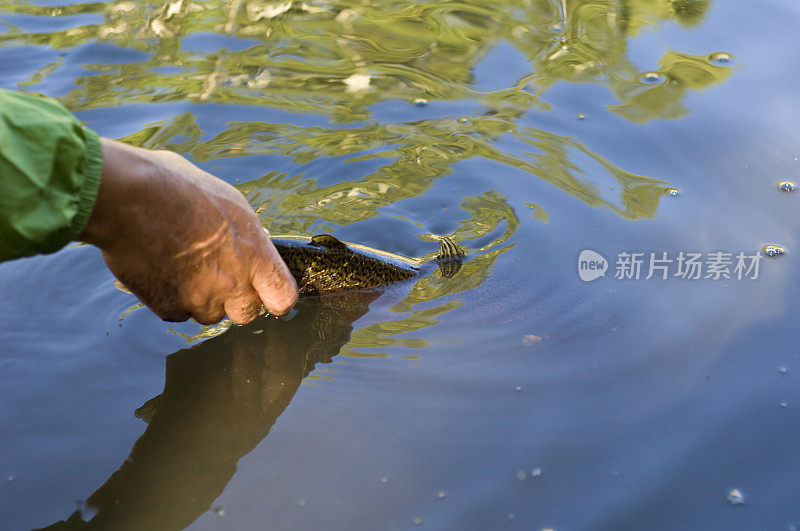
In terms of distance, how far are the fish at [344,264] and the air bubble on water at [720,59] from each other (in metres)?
2.87

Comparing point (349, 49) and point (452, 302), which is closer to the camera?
point (452, 302)

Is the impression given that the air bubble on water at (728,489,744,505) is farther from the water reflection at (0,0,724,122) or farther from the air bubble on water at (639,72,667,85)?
the air bubble on water at (639,72,667,85)

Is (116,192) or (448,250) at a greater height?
(116,192)

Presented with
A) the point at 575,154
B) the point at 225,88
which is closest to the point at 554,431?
the point at 575,154

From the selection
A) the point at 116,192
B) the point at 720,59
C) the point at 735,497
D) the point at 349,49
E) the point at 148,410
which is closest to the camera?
the point at 116,192

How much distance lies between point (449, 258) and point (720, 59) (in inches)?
119

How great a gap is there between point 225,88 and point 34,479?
3.59 meters

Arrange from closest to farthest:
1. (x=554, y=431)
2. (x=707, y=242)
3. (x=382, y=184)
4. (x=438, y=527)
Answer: (x=438, y=527), (x=554, y=431), (x=707, y=242), (x=382, y=184)

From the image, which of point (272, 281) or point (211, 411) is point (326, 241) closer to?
point (272, 281)

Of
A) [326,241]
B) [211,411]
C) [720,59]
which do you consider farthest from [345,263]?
[720,59]

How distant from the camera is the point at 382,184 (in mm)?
4715

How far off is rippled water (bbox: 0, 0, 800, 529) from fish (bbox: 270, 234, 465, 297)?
0.09m

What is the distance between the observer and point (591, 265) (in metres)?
3.96

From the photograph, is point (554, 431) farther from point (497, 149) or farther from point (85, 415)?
point (497, 149)
